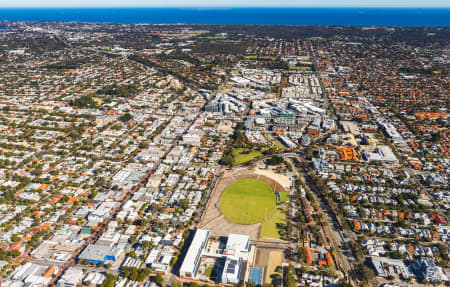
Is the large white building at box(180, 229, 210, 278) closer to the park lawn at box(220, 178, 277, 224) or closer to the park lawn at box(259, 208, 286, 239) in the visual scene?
the park lawn at box(220, 178, 277, 224)

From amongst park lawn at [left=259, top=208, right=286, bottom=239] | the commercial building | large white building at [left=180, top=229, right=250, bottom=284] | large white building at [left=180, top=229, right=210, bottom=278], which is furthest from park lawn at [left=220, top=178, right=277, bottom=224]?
the commercial building

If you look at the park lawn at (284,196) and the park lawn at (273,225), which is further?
the park lawn at (284,196)

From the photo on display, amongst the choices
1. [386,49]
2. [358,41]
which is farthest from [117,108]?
[358,41]

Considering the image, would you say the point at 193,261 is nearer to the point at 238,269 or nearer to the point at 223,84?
the point at 238,269

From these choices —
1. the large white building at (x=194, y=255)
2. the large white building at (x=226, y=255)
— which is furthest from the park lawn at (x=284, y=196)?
the large white building at (x=194, y=255)

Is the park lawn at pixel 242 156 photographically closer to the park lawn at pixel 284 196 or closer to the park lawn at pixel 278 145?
the park lawn at pixel 278 145

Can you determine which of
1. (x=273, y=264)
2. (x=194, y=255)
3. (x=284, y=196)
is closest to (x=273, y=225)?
(x=273, y=264)

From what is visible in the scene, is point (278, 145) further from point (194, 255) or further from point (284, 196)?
point (194, 255)
